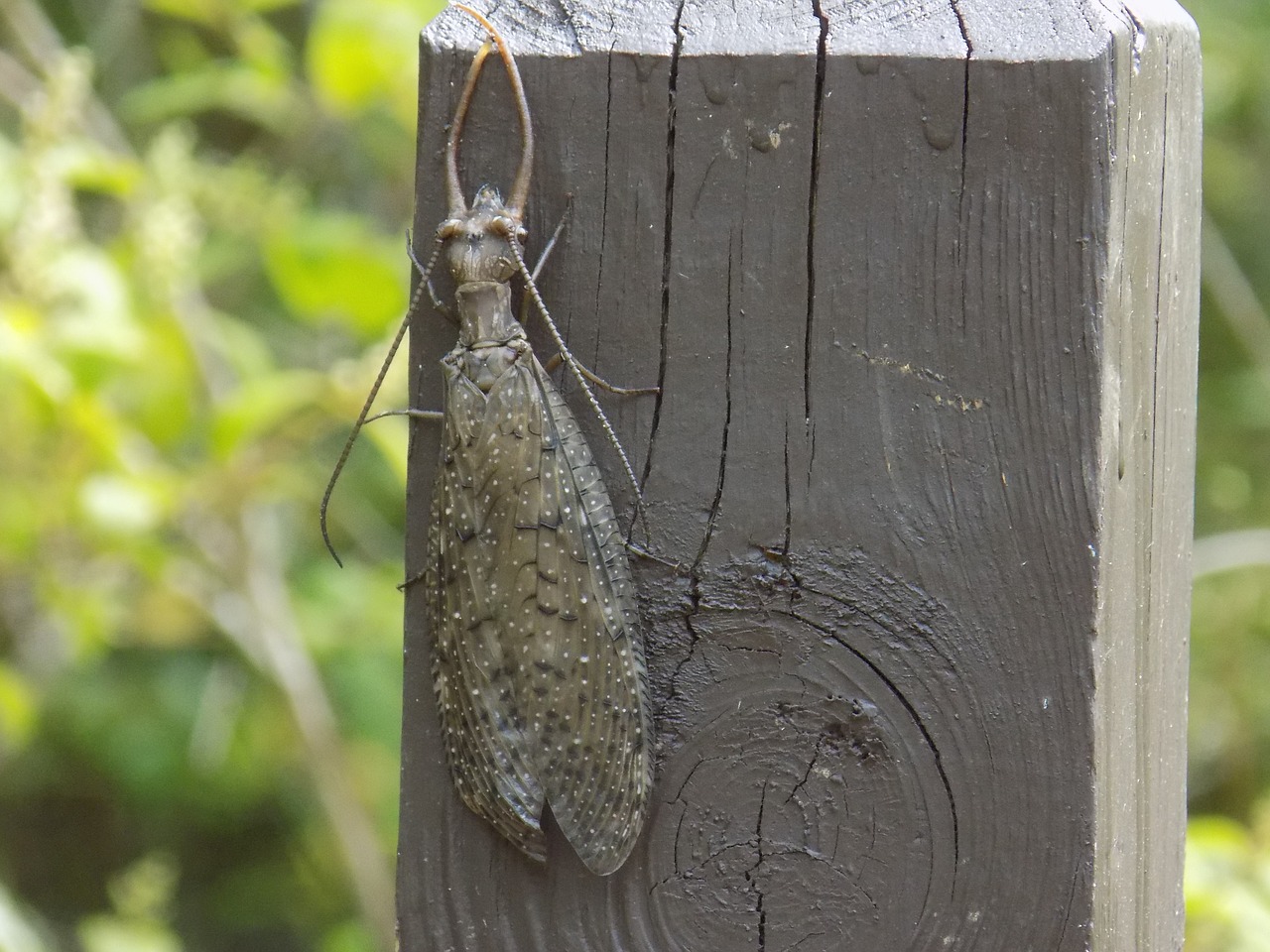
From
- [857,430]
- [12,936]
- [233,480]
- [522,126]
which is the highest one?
[233,480]

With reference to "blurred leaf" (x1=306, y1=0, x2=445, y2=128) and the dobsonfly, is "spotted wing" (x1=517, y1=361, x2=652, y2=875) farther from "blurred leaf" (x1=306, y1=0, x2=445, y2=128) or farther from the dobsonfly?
"blurred leaf" (x1=306, y1=0, x2=445, y2=128)

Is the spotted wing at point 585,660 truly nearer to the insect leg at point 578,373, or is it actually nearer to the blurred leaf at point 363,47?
the insect leg at point 578,373

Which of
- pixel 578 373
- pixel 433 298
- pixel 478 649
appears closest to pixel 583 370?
pixel 578 373

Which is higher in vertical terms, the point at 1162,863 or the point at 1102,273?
the point at 1102,273

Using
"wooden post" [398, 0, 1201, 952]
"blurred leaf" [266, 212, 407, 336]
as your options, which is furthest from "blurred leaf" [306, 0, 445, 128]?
"wooden post" [398, 0, 1201, 952]

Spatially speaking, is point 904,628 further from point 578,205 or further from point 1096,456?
point 578,205

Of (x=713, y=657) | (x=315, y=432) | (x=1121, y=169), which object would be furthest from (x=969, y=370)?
(x=315, y=432)

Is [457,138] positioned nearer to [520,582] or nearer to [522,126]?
[522,126]
